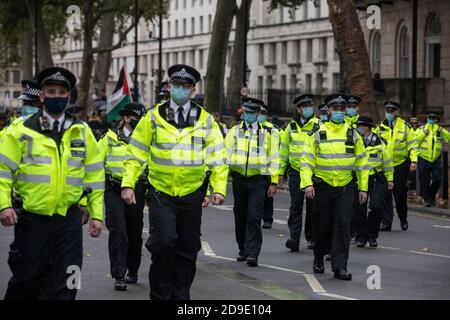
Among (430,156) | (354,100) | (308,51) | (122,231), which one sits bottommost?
(122,231)

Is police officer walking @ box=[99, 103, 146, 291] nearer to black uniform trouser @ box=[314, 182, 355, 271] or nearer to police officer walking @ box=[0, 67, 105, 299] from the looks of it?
black uniform trouser @ box=[314, 182, 355, 271]

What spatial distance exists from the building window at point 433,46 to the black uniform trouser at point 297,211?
28915mm

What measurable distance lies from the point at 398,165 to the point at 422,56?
26407 millimetres

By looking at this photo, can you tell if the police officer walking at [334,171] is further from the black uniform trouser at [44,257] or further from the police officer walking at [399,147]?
the police officer walking at [399,147]

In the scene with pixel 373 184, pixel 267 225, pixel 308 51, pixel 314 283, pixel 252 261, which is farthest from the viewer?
pixel 308 51

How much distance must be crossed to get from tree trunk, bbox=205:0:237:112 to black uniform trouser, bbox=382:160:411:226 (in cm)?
2591

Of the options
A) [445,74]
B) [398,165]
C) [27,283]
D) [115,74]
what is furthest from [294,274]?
[115,74]

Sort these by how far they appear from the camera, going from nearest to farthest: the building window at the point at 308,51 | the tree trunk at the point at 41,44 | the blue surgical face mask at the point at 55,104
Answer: the blue surgical face mask at the point at 55,104 → the tree trunk at the point at 41,44 → the building window at the point at 308,51

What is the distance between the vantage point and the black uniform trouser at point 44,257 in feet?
31.2

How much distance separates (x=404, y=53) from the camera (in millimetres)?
49250

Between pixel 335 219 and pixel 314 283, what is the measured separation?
3.07 feet

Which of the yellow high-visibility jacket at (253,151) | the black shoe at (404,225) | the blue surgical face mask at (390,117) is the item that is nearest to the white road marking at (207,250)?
the yellow high-visibility jacket at (253,151)

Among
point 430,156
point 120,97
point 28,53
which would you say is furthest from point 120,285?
point 28,53

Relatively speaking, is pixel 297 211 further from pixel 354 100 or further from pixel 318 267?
pixel 318 267
